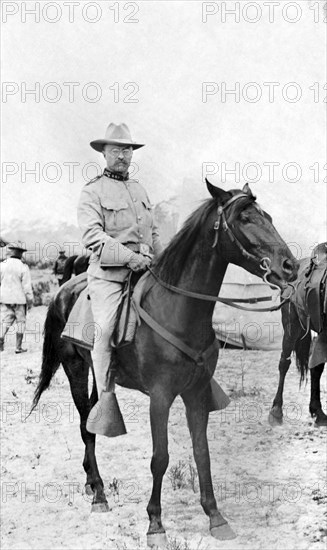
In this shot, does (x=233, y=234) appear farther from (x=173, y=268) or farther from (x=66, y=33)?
(x=66, y=33)

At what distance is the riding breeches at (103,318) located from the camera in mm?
4566

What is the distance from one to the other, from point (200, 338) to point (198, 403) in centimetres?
53

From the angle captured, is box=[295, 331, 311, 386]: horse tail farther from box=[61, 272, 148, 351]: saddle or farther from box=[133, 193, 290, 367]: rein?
box=[133, 193, 290, 367]: rein

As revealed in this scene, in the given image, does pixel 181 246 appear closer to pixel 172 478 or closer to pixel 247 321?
pixel 172 478

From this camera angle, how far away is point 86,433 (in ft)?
17.2

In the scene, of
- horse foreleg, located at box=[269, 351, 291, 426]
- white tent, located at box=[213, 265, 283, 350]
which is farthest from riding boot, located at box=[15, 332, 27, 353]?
horse foreleg, located at box=[269, 351, 291, 426]

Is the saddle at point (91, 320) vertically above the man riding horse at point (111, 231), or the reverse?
the man riding horse at point (111, 231)

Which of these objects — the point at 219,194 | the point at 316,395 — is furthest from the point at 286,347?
the point at 219,194

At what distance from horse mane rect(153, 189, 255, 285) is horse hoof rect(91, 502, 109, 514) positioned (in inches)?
74.0

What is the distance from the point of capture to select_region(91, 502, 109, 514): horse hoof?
4910 millimetres

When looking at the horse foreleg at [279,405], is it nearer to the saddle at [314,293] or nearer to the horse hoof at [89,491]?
the saddle at [314,293]

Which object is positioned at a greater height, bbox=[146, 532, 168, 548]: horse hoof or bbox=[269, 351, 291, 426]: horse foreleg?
bbox=[269, 351, 291, 426]: horse foreleg

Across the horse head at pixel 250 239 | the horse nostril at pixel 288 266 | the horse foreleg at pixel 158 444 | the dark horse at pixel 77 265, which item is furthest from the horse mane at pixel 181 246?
the dark horse at pixel 77 265

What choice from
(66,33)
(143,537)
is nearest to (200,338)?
(143,537)
